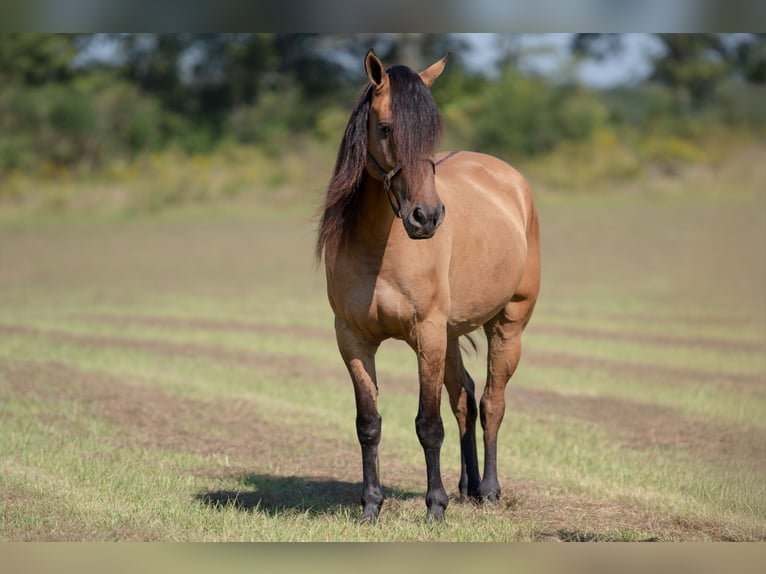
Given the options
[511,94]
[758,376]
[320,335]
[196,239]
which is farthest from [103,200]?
[758,376]

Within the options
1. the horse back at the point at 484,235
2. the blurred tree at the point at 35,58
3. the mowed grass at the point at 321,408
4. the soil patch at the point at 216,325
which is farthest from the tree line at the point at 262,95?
the horse back at the point at 484,235

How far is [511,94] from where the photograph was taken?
34.5 metres

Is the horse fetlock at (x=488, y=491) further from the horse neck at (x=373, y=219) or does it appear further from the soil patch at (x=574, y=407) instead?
the soil patch at (x=574, y=407)

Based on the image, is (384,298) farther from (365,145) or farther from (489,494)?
(489,494)

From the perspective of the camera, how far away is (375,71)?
562 cm

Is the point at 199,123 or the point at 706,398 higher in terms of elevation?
the point at 199,123

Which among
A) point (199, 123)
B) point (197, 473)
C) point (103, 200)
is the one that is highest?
point (199, 123)

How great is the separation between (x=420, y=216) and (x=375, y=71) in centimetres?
87

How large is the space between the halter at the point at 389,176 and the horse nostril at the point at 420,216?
149 millimetres

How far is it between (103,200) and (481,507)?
24.9 m

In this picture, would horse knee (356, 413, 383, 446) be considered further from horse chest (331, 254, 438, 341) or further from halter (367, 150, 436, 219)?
halter (367, 150, 436, 219)

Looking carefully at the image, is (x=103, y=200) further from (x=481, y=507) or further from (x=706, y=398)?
(x=481, y=507)

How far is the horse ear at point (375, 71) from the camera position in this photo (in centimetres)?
556

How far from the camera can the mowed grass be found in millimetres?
6324
